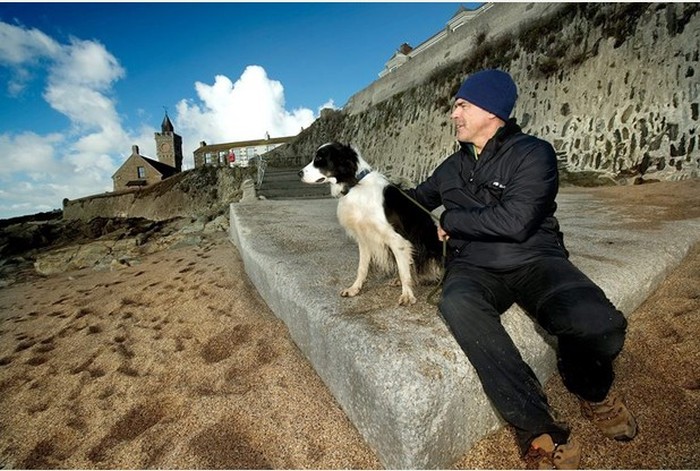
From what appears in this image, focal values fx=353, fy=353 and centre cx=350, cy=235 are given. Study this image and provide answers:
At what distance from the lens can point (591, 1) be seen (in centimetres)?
1101

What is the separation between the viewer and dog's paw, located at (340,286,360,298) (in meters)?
2.71

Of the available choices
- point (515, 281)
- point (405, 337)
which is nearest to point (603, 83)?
point (515, 281)

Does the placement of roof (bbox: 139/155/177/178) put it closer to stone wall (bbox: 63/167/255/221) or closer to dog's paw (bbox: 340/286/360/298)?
stone wall (bbox: 63/167/255/221)

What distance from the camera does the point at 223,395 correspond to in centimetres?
256

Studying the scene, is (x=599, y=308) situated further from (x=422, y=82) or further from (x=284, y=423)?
(x=422, y=82)

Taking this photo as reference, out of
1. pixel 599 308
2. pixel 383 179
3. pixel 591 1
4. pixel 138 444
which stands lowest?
pixel 138 444

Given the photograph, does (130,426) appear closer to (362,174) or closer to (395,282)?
Answer: (395,282)

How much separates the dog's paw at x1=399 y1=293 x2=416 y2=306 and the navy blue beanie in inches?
51.4

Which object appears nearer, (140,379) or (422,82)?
(140,379)

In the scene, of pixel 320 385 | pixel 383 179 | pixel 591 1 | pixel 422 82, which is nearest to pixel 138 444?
pixel 320 385

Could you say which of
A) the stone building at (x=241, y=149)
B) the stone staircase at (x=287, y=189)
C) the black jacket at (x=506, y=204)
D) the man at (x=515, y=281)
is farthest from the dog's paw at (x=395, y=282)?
the stone building at (x=241, y=149)

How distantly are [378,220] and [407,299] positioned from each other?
62 cm

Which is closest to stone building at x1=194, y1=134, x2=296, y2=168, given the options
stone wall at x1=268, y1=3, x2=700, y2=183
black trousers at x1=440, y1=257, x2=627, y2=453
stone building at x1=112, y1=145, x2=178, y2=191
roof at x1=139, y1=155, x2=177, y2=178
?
roof at x1=139, y1=155, x2=177, y2=178

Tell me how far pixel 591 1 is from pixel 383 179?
12.9m
